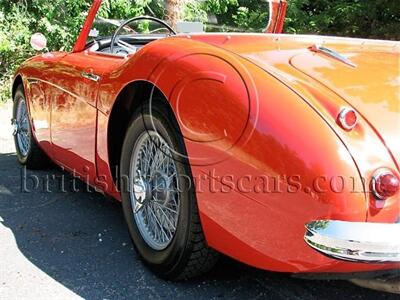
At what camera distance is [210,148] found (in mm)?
2318

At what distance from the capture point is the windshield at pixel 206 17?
368 cm

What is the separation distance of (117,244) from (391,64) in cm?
186

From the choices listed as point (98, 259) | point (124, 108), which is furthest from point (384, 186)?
point (98, 259)

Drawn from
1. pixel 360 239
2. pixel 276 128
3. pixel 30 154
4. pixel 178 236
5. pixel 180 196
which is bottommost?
pixel 30 154

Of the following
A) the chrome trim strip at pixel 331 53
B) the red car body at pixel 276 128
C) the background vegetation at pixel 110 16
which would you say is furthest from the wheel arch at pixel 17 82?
the background vegetation at pixel 110 16

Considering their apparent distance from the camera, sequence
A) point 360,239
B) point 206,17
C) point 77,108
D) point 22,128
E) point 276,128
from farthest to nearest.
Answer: point 22,128 → point 206,17 → point 77,108 → point 276,128 → point 360,239

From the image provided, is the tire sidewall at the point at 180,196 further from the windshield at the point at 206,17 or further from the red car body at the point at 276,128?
the windshield at the point at 206,17

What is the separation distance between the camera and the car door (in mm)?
3336

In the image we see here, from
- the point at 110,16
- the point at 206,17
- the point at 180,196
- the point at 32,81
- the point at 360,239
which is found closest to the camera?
the point at 360,239

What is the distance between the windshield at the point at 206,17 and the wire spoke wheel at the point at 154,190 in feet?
3.44

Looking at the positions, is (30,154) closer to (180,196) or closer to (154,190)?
(154,190)

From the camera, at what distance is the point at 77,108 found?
3.50 meters

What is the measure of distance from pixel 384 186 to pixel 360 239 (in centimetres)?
21

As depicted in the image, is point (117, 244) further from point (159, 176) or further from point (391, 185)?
point (391, 185)
